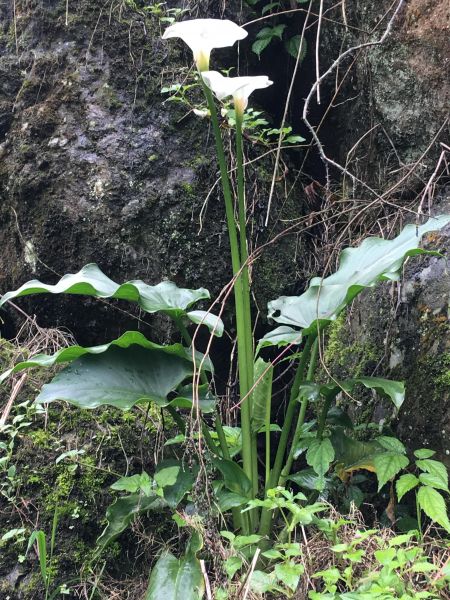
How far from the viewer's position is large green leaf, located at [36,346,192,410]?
4.00 feet

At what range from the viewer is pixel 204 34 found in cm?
136

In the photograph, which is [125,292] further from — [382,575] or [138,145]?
[138,145]

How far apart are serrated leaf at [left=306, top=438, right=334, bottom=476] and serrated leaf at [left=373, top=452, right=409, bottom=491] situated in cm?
11

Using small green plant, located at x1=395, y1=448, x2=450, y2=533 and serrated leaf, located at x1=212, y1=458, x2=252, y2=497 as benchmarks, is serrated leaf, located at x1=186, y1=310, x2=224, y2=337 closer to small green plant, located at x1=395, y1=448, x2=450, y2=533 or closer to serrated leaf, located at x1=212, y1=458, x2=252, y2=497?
serrated leaf, located at x1=212, y1=458, x2=252, y2=497

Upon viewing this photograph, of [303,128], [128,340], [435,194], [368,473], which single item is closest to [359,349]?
[368,473]

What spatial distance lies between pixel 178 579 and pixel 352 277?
82 centimetres

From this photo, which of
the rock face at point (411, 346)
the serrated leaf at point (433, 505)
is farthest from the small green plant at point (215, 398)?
the rock face at point (411, 346)

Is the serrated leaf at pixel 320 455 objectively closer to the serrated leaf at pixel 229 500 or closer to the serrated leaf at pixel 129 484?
the serrated leaf at pixel 229 500

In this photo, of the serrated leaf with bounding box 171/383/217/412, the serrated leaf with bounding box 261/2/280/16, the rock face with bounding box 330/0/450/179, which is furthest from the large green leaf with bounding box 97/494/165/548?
the serrated leaf with bounding box 261/2/280/16

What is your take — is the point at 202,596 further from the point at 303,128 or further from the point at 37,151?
the point at 303,128

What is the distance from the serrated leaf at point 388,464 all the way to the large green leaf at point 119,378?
1.63 feet

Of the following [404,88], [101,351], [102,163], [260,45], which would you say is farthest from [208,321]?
[260,45]

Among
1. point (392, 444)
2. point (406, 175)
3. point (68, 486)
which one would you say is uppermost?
point (406, 175)

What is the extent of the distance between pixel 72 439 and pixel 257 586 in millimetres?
849
